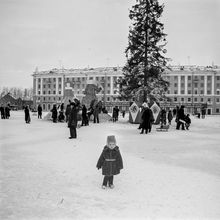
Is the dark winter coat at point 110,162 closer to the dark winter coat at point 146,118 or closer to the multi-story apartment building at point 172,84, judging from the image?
the dark winter coat at point 146,118

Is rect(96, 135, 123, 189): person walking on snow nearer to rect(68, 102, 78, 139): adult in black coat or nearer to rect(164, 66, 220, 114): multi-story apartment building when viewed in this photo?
rect(68, 102, 78, 139): adult in black coat

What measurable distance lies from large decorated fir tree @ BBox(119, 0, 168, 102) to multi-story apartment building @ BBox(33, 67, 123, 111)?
71366 mm

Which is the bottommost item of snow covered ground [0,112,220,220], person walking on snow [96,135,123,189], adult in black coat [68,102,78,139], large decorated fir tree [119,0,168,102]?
snow covered ground [0,112,220,220]

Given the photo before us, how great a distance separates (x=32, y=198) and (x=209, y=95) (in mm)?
94462

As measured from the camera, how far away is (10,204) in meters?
4.86

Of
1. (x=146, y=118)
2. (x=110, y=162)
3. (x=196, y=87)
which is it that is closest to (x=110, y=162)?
(x=110, y=162)

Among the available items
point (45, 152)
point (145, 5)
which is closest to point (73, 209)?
point (45, 152)

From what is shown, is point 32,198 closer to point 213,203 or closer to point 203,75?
point 213,203

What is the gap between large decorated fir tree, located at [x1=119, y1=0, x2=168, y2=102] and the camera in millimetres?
29812

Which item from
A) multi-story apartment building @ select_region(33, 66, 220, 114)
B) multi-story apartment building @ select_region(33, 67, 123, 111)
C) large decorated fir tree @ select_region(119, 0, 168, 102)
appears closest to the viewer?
large decorated fir tree @ select_region(119, 0, 168, 102)

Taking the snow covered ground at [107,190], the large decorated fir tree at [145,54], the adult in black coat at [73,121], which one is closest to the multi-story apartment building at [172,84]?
the large decorated fir tree at [145,54]

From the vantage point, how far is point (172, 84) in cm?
9819

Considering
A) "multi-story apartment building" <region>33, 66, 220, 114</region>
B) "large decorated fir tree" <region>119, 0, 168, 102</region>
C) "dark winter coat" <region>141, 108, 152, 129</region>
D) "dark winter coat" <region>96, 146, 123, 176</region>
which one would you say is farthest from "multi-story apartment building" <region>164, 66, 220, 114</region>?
"dark winter coat" <region>96, 146, 123, 176</region>

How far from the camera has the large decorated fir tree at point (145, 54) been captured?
2981cm
